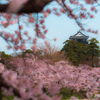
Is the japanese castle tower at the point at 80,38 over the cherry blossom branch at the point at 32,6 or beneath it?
over

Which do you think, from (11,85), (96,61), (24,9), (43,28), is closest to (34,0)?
(24,9)

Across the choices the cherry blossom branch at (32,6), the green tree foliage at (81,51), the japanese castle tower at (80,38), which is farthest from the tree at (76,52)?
the cherry blossom branch at (32,6)

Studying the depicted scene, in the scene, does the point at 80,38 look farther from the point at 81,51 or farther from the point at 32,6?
the point at 32,6

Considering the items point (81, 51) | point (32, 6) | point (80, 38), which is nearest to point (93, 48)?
point (81, 51)

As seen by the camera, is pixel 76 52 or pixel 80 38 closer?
pixel 76 52

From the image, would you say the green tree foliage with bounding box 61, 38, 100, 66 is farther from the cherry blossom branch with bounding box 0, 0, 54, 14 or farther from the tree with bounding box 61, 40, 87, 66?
the cherry blossom branch with bounding box 0, 0, 54, 14

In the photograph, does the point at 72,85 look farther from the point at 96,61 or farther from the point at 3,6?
the point at 96,61

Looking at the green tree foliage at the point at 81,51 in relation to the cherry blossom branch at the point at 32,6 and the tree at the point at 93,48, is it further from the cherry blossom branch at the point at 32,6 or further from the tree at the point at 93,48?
the cherry blossom branch at the point at 32,6

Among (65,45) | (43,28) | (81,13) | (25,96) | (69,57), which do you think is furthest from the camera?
(65,45)

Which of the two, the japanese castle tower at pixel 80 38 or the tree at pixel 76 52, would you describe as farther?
the japanese castle tower at pixel 80 38

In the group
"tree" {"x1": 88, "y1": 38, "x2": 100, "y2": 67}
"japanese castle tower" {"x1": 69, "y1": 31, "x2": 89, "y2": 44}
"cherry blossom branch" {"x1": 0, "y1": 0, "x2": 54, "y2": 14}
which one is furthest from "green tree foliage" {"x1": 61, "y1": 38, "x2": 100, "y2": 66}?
"cherry blossom branch" {"x1": 0, "y1": 0, "x2": 54, "y2": 14}

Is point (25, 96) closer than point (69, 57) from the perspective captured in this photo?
Yes

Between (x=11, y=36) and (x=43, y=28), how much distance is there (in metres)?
0.90

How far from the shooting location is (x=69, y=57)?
1553 cm
